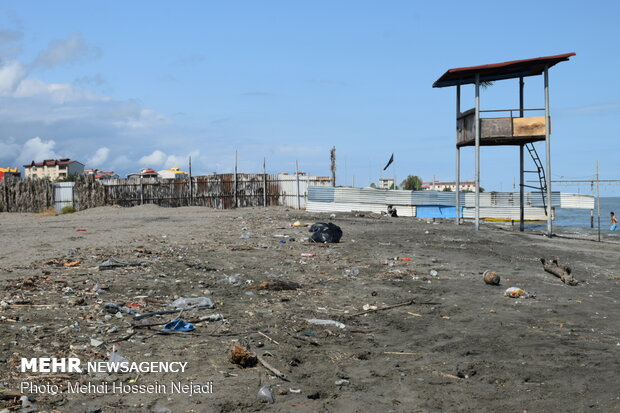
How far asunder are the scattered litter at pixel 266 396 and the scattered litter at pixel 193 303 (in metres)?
2.54

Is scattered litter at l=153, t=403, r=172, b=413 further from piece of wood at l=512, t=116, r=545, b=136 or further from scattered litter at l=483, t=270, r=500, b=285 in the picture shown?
piece of wood at l=512, t=116, r=545, b=136

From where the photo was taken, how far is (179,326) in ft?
18.0

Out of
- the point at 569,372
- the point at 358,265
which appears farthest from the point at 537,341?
the point at 358,265

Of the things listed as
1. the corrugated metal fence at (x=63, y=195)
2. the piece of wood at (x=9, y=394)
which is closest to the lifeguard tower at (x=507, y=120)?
the piece of wood at (x=9, y=394)

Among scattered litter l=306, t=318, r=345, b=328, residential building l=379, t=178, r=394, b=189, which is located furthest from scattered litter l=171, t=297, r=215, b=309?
residential building l=379, t=178, r=394, b=189

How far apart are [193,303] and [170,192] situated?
20.8 metres

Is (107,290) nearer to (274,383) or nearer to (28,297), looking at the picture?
(28,297)

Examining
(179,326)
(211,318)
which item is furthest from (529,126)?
(179,326)

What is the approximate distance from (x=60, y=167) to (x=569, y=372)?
95.2 metres

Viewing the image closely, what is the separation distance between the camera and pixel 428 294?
7543mm

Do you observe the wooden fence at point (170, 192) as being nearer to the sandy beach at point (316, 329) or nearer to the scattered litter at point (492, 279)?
the sandy beach at point (316, 329)

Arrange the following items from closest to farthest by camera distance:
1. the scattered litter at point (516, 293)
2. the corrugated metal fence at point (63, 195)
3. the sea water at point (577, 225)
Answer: the scattered litter at point (516, 293), the sea water at point (577, 225), the corrugated metal fence at point (63, 195)

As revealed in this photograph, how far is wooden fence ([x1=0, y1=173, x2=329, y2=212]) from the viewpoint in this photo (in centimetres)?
2614

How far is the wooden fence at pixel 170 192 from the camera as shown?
26.1 meters
